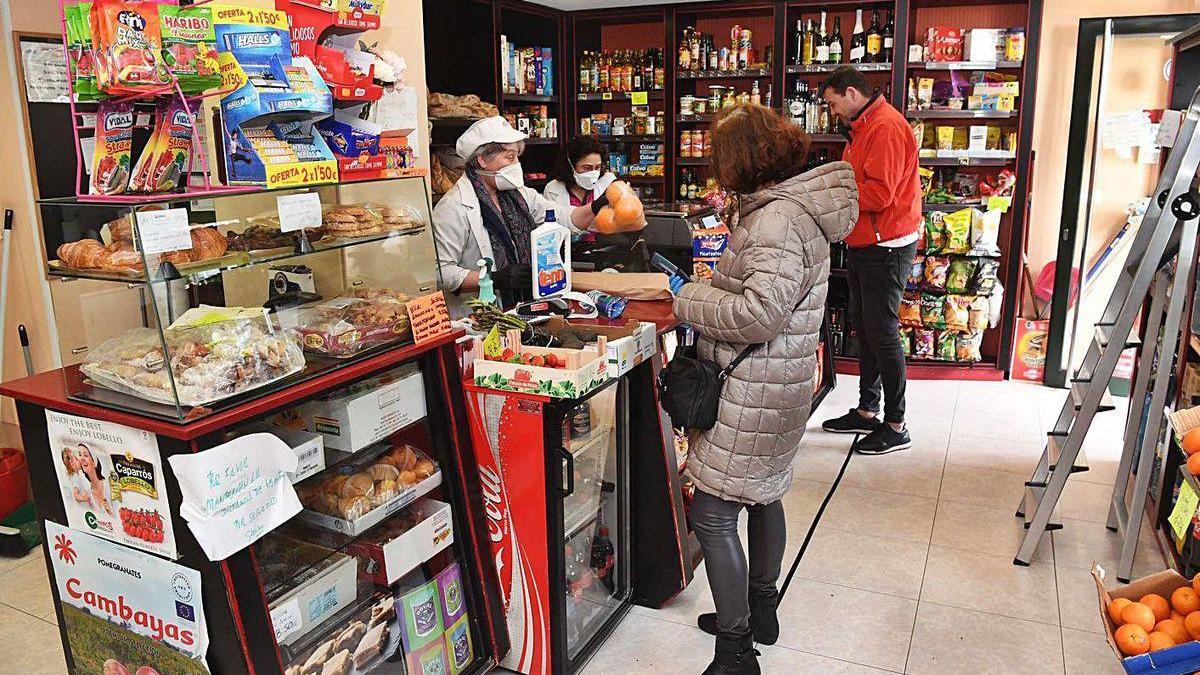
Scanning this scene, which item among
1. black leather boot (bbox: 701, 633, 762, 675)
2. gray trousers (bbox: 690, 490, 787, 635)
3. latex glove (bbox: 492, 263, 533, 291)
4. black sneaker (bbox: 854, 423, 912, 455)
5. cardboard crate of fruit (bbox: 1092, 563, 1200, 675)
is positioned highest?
latex glove (bbox: 492, 263, 533, 291)

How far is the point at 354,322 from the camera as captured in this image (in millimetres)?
2305

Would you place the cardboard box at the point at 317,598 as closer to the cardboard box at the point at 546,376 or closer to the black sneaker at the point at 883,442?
the cardboard box at the point at 546,376

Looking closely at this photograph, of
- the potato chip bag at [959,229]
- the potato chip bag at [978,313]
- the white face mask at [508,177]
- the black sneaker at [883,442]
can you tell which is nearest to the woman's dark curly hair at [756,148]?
the white face mask at [508,177]

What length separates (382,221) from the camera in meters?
2.44

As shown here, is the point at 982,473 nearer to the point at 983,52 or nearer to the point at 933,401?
the point at 933,401

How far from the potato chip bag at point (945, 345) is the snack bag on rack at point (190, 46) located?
16.9 feet

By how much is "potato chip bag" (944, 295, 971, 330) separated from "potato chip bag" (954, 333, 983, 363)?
0.29 ft

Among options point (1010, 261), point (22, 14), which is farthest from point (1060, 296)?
point (22, 14)

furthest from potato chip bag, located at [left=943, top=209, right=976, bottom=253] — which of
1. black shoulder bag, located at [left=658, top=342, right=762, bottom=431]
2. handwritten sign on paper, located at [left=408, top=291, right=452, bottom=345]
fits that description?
handwritten sign on paper, located at [left=408, top=291, right=452, bottom=345]

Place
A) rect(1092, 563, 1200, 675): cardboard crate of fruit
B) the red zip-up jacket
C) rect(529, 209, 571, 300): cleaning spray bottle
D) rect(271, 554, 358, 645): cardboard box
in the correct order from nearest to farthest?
rect(1092, 563, 1200, 675): cardboard crate of fruit → rect(271, 554, 358, 645): cardboard box → rect(529, 209, 571, 300): cleaning spray bottle → the red zip-up jacket

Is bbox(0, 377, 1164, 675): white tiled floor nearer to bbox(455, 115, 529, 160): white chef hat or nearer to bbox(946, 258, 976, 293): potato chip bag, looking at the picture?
bbox(946, 258, 976, 293): potato chip bag

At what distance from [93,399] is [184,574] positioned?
1.44ft

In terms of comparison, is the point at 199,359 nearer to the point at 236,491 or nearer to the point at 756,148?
the point at 236,491

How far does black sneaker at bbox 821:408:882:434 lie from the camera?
4.99m
